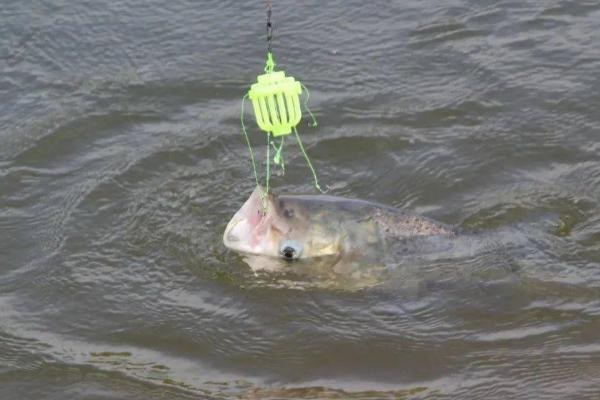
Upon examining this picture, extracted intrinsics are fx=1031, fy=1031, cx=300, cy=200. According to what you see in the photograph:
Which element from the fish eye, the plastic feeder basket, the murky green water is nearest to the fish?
the fish eye

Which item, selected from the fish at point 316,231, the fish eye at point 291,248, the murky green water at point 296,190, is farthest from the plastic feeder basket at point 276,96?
the murky green water at point 296,190

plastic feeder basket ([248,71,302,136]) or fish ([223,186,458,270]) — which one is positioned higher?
plastic feeder basket ([248,71,302,136])

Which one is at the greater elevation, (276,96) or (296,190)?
(296,190)

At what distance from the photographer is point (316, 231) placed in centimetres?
586

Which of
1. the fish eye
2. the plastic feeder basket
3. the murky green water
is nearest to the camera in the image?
the plastic feeder basket

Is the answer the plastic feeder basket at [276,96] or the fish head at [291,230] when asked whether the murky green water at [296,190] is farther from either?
the plastic feeder basket at [276,96]

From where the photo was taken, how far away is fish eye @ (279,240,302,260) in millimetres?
5852

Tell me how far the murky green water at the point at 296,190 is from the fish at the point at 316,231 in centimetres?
19

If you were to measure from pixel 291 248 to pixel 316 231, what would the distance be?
0.56 ft

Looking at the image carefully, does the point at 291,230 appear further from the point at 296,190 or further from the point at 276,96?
the point at 296,190

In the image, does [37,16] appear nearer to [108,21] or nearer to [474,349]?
[108,21]

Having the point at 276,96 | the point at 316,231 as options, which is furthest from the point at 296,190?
the point at 276,96

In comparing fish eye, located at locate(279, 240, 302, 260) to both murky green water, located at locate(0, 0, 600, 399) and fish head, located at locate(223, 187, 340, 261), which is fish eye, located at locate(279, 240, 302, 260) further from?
murky green water, located at locate(0, 0, 600, 399)

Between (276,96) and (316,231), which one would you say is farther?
(316,231)
